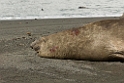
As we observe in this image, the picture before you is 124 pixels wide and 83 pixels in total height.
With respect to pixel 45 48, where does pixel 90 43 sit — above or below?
above

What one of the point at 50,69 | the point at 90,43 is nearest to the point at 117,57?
the point at 90,43

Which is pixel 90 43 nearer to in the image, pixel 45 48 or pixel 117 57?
pixel 117 57

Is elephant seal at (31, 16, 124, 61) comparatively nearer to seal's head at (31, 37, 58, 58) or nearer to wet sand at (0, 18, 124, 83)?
seal's head at (31, 37, 58, 58)

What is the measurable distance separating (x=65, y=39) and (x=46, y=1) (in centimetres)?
1291

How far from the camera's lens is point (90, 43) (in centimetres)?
512

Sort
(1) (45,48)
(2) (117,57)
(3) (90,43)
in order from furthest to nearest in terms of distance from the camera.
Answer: (1) (45,48)
(3) (90,43)
(2) (117,57)

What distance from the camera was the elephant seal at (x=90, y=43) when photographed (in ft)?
16.2

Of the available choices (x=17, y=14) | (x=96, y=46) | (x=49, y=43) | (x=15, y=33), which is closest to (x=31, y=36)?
(x=15, y=33)

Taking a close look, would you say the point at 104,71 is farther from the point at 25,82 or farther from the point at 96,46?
the point at 25,82

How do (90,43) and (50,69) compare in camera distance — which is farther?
(90,43)

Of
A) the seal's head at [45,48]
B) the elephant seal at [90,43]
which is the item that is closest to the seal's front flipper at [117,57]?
the elephant seal at [90,43]

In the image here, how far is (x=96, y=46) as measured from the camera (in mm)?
5059

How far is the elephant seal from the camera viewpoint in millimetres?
4949

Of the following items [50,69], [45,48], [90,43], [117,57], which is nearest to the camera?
[50,69]
